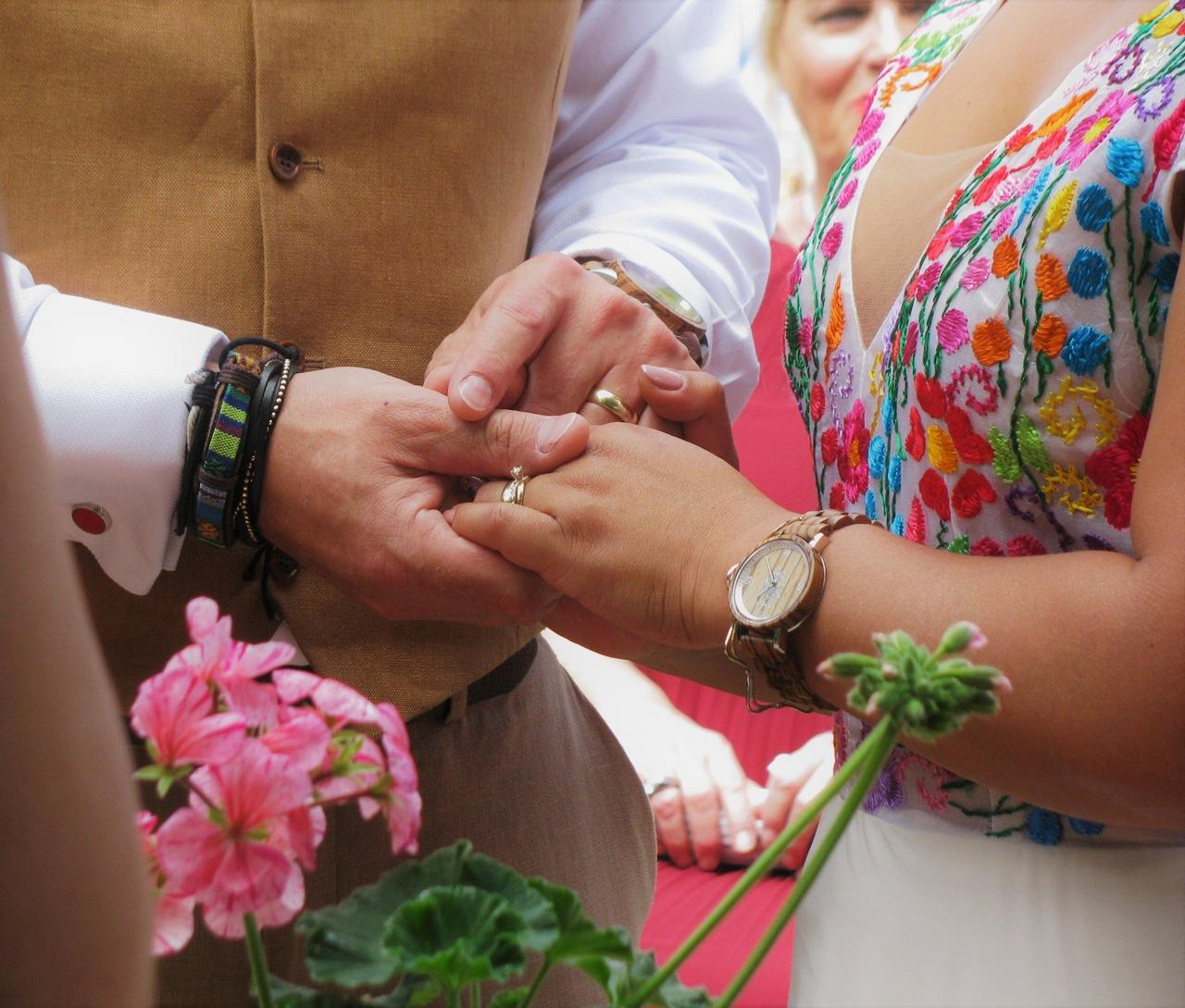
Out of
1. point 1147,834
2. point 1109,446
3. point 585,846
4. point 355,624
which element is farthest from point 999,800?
point 355,624

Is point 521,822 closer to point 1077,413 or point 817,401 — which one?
point 817,401

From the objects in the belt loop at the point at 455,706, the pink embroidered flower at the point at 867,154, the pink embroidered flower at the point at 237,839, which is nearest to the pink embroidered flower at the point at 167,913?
the pink embroidered flower at the point at 237,839

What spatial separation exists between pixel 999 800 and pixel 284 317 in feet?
2.05

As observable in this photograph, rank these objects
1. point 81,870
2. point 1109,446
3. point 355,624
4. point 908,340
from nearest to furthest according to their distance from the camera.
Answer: point 81,870 → point 1109,446 → point 908,340 → point 355,624

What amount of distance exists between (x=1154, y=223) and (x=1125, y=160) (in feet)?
0.14

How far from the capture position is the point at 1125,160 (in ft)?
2.25

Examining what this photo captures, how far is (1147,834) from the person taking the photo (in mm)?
763

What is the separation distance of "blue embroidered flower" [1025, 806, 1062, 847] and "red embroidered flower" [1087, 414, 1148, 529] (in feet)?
0.65

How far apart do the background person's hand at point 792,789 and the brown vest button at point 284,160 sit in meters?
1.36

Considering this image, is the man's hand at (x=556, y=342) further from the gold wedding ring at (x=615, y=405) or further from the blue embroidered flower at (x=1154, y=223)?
the blue embroidered flower at (x=1154, y=223)

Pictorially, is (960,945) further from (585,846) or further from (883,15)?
(883,15)

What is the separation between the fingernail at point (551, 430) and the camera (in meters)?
0.91

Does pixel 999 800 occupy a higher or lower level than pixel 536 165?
lower

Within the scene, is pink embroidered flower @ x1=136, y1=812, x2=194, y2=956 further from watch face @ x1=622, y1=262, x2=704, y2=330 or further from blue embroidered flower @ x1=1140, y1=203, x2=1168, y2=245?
watch face @ x1=622, y1=262, x2=704, y2=330
